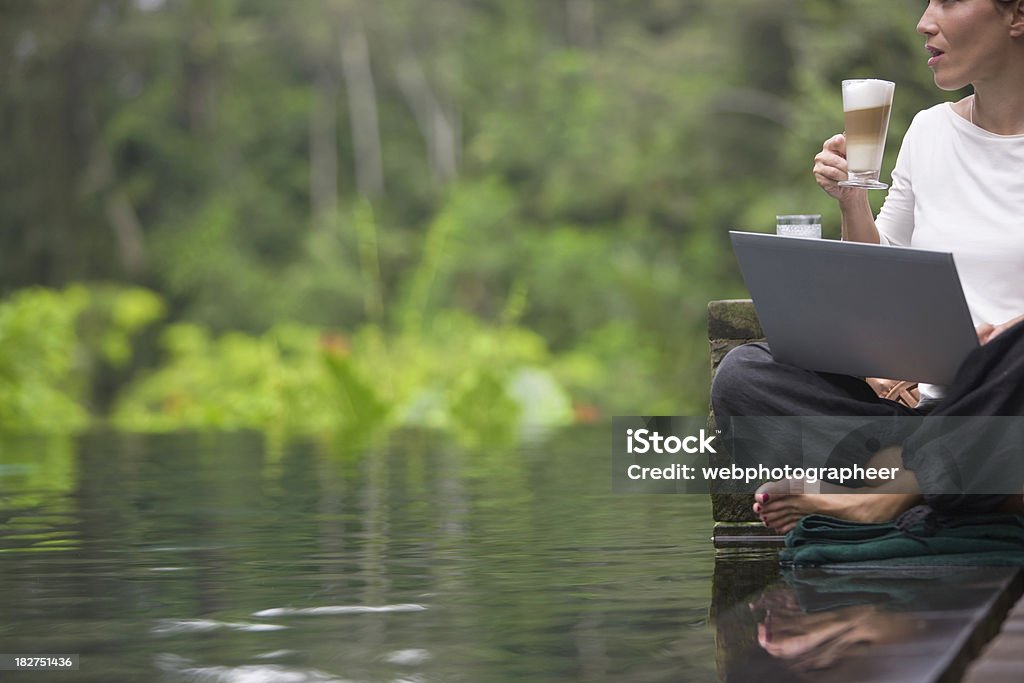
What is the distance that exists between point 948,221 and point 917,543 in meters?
0.49

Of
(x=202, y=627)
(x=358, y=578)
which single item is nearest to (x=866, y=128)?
(x=358, y=578)

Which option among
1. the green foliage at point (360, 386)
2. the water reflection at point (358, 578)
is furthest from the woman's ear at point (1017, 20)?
the green foliage at point (360, 386)

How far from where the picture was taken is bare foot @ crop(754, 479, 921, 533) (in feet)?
7.26

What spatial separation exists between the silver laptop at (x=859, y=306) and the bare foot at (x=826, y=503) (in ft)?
0.61

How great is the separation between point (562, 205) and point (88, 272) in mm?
5049

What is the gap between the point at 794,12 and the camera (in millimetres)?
13734

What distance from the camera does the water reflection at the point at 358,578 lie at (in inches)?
60.4

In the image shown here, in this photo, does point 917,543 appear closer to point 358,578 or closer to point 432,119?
point 358,578

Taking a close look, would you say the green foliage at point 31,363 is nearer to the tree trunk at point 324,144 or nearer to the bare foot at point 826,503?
the tree trunk at point 324,144

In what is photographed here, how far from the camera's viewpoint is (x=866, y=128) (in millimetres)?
2117

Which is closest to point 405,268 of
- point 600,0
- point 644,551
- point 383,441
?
point 600,0

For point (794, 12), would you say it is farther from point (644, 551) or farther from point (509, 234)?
point (644, 551)

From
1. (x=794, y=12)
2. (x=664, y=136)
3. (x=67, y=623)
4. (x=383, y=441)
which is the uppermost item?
(x=794, y=12)

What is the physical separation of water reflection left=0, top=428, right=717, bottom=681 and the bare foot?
5.4 inches
